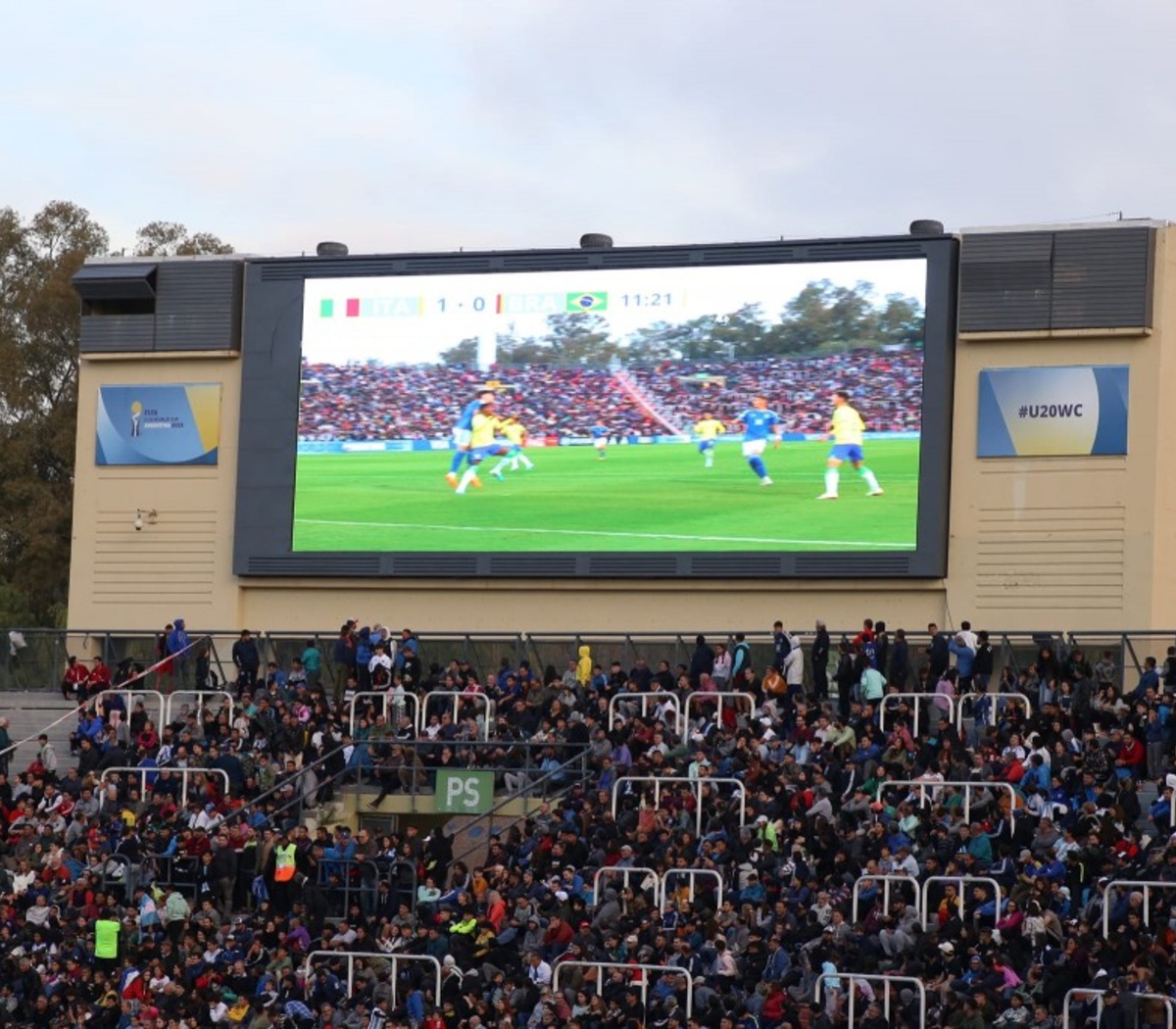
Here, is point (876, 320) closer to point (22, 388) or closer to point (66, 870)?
point (66, 870)

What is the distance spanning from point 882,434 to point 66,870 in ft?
39.7

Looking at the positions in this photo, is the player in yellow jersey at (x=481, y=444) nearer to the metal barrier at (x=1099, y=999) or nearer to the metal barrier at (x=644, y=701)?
the metal barrier at (x=644, y=701)

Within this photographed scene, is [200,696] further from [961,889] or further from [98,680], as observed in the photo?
[961,889]

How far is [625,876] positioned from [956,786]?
360cm

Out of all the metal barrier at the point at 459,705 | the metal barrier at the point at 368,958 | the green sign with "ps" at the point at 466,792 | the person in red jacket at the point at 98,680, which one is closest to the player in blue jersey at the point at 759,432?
the metal barrier at the point at 459,705

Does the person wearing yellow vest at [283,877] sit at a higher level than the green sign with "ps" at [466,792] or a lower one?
lower

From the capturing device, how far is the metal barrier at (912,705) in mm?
31594

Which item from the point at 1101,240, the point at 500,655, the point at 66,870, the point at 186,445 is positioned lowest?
the point at 66,870

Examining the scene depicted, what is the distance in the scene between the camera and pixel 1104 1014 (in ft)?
79.3

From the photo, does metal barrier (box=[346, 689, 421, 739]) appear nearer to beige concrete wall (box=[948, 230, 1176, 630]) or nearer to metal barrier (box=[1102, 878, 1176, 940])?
beige concrete wall (box=[948, 230, 1176, 630])

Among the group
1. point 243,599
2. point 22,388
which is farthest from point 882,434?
point 22,388

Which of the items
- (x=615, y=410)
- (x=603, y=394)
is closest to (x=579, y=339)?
(x=603, y=394)

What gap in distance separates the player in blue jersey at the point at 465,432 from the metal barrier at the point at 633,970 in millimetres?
12542

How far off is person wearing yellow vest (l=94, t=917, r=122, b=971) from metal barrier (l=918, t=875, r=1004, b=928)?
936cm
